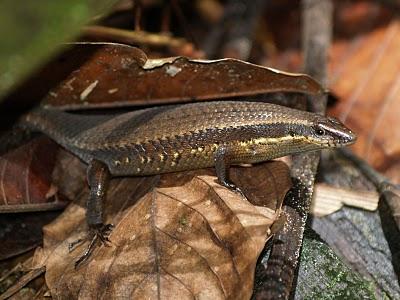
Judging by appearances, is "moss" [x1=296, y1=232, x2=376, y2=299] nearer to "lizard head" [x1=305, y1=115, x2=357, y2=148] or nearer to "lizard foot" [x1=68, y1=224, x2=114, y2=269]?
"lizard head" [x1=305, y1=115, x2=357, y2=148]

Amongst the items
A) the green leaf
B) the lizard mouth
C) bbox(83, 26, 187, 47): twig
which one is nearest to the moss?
the lizard mouth

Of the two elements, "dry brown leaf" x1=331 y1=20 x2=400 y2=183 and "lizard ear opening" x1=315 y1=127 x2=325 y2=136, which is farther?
"dry brown leaf" x1=331 y1=20 x2=400 y2=183

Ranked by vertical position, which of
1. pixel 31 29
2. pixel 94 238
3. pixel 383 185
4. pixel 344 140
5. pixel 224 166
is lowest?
pixel 94 238

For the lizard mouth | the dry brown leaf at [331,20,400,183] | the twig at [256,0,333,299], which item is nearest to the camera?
the twig at [256,0,333,299]

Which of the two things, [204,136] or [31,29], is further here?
[204,136]

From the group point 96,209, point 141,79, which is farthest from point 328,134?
point 96,209

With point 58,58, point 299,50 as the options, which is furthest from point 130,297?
point 299,50

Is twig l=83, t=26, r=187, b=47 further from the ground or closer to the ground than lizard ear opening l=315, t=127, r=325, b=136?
closer to the ground

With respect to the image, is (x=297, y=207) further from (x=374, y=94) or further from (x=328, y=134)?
(x=374, y=94)
